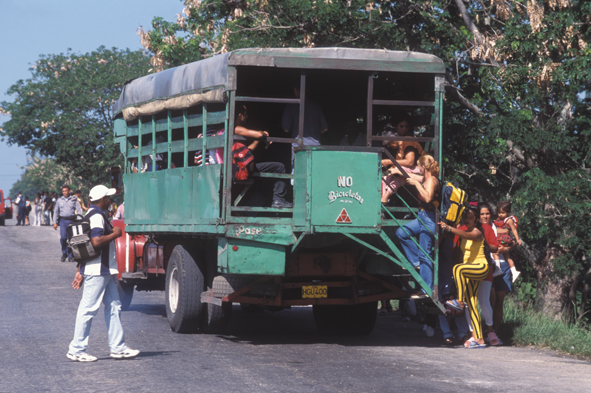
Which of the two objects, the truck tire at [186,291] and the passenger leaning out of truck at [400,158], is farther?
the truck tire at [186,291]

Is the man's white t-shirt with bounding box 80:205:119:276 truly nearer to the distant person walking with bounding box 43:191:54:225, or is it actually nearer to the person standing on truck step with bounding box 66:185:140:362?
the person standing on truck step with bounding box 66:185:140:362

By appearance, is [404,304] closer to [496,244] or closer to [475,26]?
[496,244]

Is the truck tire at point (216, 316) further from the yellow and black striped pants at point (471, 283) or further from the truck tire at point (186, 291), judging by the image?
the yellow and black striped pants at point (471, 283)

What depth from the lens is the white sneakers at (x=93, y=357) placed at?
783 cm

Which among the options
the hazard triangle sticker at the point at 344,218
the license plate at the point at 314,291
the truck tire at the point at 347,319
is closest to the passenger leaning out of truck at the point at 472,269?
the truck tire at the point at 347,319

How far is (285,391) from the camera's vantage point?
6555 mm

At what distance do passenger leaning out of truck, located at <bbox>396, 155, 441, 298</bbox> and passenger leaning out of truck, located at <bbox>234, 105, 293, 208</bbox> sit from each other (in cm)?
131

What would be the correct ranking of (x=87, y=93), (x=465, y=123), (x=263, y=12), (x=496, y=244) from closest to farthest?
(x=496, y=244) → (x=465, y=123) → (x=263, y=12) → (x=87, y=93)

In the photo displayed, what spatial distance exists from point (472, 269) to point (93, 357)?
13.7 feet

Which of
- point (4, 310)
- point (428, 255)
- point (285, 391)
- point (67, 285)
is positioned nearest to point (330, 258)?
point (428, 255)

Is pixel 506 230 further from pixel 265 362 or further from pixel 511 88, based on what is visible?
pixel 511 88

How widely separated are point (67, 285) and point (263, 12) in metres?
6.42

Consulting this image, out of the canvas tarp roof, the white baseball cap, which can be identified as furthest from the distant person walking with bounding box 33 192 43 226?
the white baseball cap

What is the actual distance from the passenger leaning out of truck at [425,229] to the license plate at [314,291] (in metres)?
1.00
